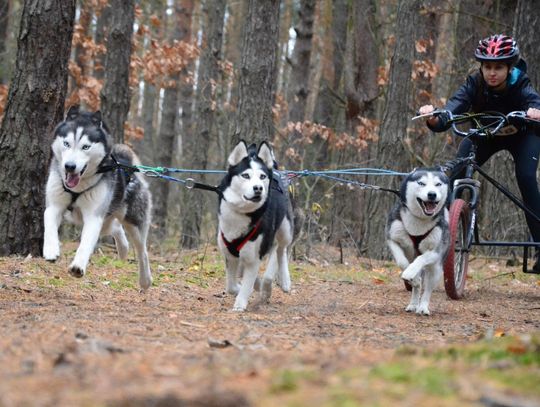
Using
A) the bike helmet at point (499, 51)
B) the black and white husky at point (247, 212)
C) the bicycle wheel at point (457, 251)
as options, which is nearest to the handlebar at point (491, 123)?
the bike helmet at point (499, 51)

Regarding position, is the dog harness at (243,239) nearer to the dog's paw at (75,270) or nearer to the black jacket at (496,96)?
the dog's paw at (75,270)

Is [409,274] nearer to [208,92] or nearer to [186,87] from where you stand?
[208,92]

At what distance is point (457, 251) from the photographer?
7750mm

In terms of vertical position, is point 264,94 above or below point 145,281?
above

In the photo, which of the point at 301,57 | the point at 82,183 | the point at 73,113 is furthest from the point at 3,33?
the point at 82,183

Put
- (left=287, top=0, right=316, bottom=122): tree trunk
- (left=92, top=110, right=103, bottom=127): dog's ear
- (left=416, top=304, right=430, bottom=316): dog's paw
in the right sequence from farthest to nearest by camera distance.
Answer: (left=287, top=0, right=316, bottom=122): tree trunk, (left=416, top=304, right=430, bottom=316): dog's paw, (left=92, top=110, right=103, bottom=127): dog's ear

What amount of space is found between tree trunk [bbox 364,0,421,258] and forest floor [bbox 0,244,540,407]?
3332 millimetres

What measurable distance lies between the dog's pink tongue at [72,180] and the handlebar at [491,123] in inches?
118

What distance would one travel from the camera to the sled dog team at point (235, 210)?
5.87m

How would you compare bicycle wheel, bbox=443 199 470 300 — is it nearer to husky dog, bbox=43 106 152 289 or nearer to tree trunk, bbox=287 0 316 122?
husky dog, bbox=43 106 152 289

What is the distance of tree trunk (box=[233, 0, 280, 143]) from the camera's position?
9320mm

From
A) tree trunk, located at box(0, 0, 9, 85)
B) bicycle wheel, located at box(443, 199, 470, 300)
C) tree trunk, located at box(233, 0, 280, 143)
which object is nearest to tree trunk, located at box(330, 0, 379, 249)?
tree trunk, located at box(0, 0, 9, 85)

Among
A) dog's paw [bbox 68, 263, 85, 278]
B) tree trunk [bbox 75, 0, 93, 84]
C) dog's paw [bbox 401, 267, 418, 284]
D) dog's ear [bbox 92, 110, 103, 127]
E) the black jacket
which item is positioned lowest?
dog's paw [bbox 68, 263, 85, 278]

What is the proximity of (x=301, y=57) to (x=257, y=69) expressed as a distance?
883 centimetres
